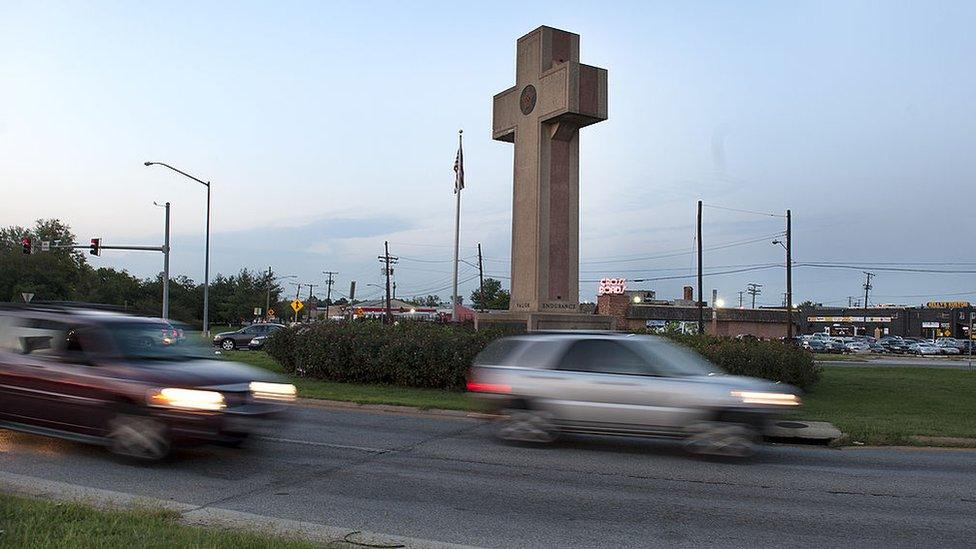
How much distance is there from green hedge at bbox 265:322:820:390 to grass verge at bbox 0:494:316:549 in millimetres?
13288

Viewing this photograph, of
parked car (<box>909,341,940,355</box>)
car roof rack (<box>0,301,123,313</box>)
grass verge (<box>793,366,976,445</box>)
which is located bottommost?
parked car (<box>909,341,940,355</box>)

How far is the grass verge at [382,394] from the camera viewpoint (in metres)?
16.2

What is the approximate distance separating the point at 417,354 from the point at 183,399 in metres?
11.2

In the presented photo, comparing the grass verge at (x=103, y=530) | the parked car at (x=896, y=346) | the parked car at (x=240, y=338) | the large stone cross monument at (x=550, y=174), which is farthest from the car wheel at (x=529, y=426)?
the parked car at (x=896, y=346)

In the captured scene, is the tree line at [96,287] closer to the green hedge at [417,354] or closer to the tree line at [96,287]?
the tree line at [96,287]

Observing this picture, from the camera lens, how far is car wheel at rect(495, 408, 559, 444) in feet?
35.9

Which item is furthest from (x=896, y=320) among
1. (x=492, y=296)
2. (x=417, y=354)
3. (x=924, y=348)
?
(x=417, y=354)

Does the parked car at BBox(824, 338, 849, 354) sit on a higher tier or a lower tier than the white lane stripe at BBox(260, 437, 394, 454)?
lower

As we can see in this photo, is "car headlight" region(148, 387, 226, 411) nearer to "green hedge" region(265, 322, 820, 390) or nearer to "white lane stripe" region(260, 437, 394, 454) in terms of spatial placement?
"white lane stripe" region(260, 437, 394, 454)

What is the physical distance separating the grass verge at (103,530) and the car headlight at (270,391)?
2975 mm

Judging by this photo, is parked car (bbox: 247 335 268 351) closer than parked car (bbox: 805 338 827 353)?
Yes

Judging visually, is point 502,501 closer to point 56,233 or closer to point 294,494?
point 294,494

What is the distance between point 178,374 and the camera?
870 centimetres

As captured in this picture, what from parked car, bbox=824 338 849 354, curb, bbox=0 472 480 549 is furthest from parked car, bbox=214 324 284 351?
parked car, bbox=824 338 849 354
